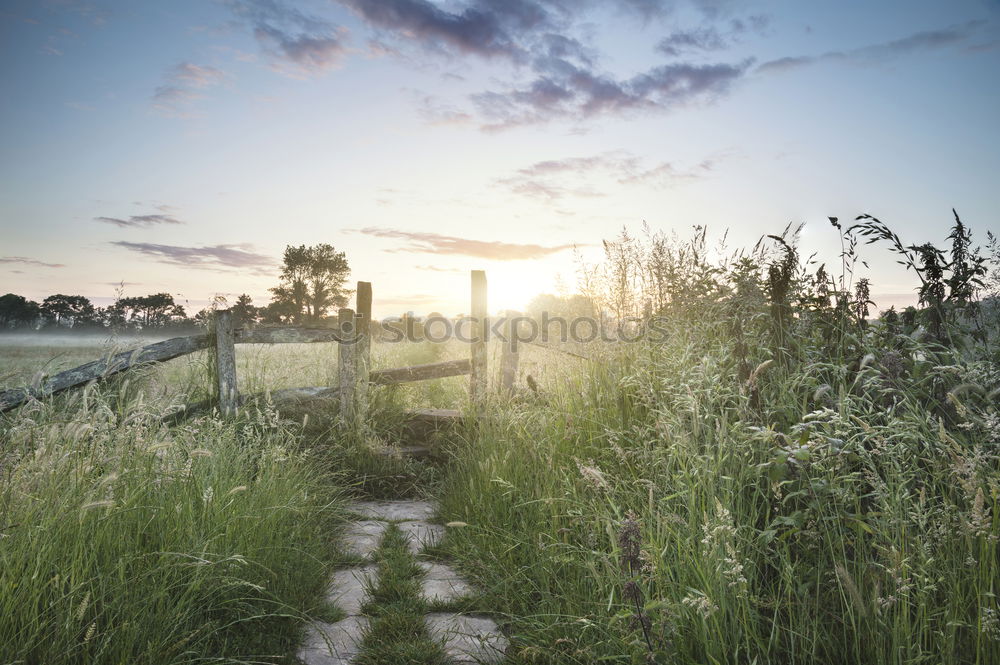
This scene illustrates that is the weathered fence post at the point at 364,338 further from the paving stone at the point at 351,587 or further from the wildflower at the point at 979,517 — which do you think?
the wildflower at the point at 979,517

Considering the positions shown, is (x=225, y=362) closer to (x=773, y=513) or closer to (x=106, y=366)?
(x=106, y=366)

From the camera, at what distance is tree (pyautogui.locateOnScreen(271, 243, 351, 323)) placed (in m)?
26.0

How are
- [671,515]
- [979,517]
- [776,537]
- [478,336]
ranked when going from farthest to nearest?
[478,336]
[776,537]
[671,515]
[979,517]

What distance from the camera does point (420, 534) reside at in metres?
5.02

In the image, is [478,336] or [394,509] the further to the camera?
[478,336]

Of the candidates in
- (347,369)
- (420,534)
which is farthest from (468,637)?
(347,369)

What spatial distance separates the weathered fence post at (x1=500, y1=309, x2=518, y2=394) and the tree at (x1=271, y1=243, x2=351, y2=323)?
1870 centimetres

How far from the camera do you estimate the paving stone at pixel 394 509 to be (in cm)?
561

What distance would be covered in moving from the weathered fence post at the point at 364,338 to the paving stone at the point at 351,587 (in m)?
3.35

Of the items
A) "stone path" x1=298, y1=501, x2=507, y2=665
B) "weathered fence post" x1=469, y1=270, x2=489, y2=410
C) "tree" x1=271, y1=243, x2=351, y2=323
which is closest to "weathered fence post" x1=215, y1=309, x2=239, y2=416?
"stone path" x1=298, y1=501, x2=507, y2=665

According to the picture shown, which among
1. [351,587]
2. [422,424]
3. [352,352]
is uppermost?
[352,352]

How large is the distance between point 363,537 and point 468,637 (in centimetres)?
199

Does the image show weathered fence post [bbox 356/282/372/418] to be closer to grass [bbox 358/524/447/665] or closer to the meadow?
the meadow

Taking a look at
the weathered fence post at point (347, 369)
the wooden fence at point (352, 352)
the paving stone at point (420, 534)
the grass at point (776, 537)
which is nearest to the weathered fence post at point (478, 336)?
the wooden fence at point (352, 352)
